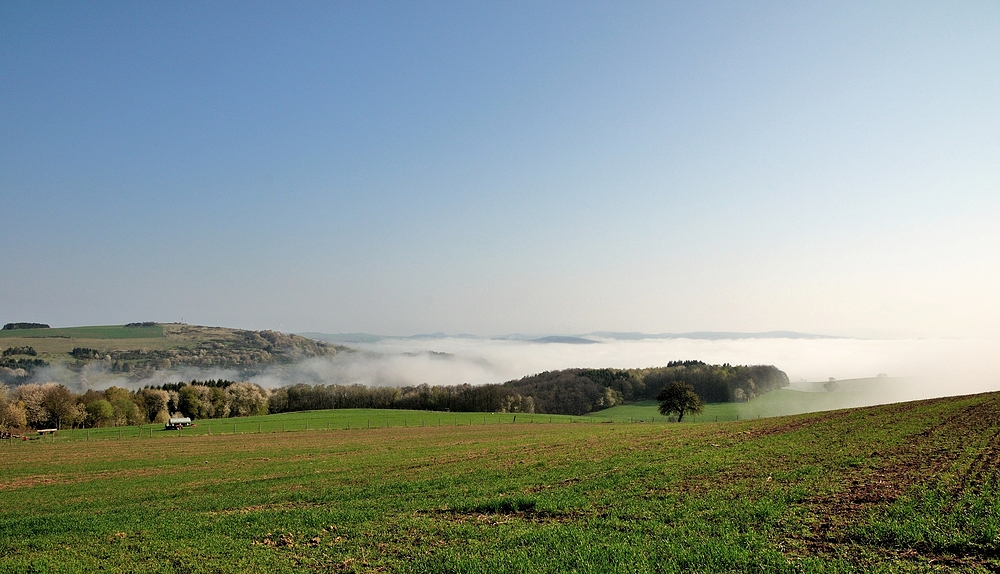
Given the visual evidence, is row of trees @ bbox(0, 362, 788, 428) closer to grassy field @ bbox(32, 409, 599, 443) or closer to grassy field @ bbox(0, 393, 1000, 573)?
grassy field @ bbox(32, 409, 599, 443)

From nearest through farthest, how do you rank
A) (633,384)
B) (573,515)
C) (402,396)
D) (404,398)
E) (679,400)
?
(573,515), (679,400), (404,398), (402,396), (633,384)

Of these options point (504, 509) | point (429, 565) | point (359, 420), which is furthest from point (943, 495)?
point (359, 420)

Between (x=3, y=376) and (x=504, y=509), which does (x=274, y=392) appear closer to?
(x=3, y=376)

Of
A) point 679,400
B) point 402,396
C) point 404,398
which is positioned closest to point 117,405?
point 404,398

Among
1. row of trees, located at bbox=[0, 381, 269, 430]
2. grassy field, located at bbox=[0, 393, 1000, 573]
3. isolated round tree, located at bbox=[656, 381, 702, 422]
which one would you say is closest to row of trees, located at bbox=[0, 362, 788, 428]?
row of trees, located at bbox=[0, 381, 269, 430]

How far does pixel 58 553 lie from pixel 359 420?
99355mm

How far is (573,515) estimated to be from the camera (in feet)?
50.7

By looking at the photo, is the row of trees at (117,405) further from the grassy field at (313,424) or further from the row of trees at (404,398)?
the grassy field at (313,424)

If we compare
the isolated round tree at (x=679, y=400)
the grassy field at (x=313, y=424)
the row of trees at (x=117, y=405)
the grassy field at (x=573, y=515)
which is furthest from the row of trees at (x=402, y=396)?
the grassy field at (x=573, y=515)

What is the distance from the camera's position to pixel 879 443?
92.4 ft

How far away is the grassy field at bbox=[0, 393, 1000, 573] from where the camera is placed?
10930 millimetres

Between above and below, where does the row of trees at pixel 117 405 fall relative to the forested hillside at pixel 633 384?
below

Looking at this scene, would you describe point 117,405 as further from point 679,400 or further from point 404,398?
point 679,400

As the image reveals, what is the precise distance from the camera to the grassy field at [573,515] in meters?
10.9
